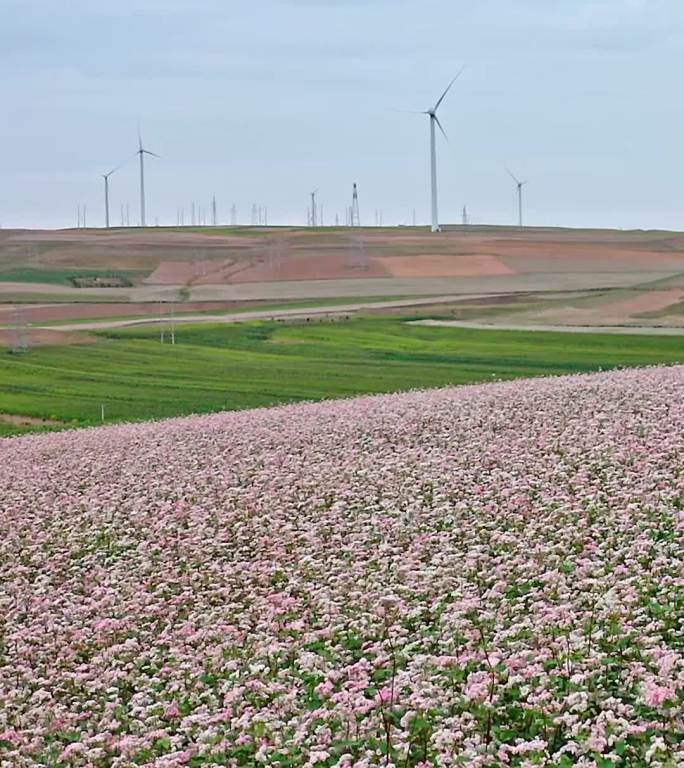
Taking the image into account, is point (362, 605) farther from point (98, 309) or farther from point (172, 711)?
point (98, 309)

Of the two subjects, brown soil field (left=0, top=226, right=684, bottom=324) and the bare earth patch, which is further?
the bare earth patch

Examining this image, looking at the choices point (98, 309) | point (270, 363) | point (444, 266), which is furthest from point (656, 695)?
point (444, 266)

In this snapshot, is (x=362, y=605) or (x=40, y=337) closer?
(x=362, y=605)

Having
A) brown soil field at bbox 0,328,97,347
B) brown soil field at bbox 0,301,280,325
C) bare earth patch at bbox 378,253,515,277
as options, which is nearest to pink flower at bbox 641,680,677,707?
brown soil field at bbox 0,328,97,347

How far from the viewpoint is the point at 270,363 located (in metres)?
52.2

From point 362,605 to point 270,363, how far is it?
40896mm

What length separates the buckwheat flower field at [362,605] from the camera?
855 centimetres

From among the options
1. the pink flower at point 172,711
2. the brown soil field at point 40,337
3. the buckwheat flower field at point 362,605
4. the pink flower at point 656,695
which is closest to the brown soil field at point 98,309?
the brown soil field at point 40,337

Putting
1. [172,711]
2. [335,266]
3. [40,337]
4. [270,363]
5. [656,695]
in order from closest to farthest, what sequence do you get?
[656,695] < [172,711] < [270,363] < [40,337] < [335,266]

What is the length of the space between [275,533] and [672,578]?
5108 mm

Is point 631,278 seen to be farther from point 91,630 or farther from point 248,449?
point 91,630

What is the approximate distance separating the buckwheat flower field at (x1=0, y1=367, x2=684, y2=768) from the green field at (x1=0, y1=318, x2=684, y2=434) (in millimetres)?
21603

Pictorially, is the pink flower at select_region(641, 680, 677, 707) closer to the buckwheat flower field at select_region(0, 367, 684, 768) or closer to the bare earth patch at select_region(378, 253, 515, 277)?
the buckwheat flower field at select_region(0, 367, 684, 768)

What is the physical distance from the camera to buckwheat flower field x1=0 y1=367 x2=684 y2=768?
28.0 ft
